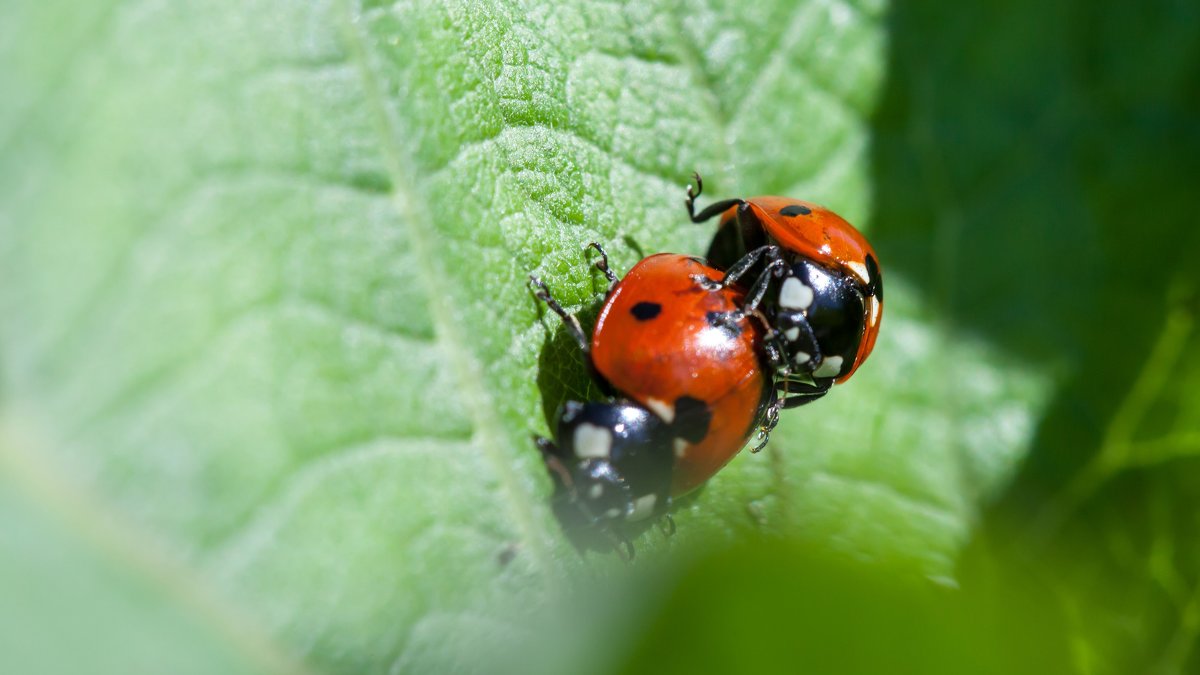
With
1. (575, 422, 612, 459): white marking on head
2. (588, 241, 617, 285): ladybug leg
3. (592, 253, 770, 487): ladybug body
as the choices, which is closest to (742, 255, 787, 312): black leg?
(592, 253, 770, 487): ladybug body

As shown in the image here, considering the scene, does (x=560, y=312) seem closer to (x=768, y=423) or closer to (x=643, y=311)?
(x=643, y=311)

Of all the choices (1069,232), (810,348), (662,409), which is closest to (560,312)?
(662,409)

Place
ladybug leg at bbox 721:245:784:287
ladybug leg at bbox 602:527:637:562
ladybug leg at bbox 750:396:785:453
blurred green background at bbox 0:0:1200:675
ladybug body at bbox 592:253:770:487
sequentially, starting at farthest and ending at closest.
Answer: ladybug leg at bbox 721:245:784:287 → ladybug leg at bbox 750:396:785:453 → ladybug body at bbox 592:253:770:487 → ladybug leg at bbox 602:527:637:562 → blurred green background at bbox 0:0:1200:675

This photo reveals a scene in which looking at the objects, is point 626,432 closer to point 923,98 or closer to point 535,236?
point 535,236

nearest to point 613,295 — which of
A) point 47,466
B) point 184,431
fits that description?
point 184,431

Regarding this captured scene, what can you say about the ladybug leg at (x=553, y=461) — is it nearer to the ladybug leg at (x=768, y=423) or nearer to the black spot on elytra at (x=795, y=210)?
the ladybug leg at (x=768, y=423)

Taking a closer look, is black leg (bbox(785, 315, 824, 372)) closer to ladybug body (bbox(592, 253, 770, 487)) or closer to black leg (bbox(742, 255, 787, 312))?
black leg (bbox(742, 255, 787, 312))
